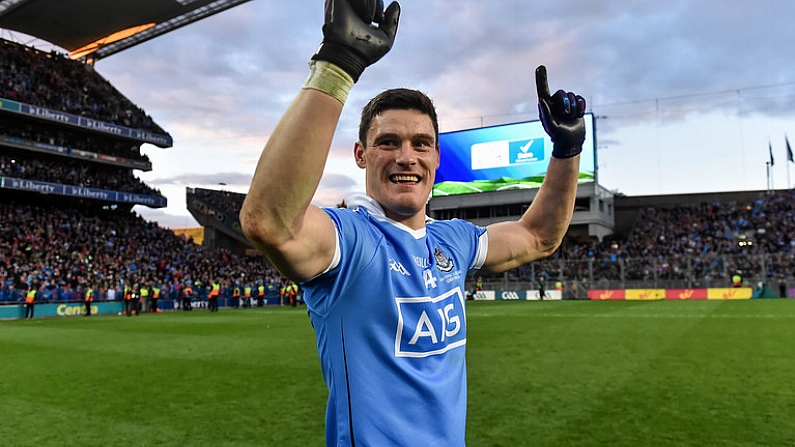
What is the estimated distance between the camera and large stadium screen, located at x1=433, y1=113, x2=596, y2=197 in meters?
43.9

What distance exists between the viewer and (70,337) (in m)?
16.3

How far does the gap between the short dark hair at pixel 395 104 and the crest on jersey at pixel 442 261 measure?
1.61 feet

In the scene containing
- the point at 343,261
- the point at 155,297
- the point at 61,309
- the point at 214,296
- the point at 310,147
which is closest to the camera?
the point at 310,147

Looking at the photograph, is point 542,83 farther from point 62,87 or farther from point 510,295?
point 62,87

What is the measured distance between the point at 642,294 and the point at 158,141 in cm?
3777

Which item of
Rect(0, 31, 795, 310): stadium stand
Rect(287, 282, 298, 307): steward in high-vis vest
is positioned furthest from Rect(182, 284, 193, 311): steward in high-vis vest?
Rect(287, 282, 298, 307): steward in high-vis vest

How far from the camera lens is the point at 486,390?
771 cm

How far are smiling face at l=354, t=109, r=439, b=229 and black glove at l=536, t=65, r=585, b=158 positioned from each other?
913 millimetres

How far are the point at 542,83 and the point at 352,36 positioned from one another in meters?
1.32

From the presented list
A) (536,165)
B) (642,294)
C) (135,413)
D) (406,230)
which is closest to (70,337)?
(135,413)

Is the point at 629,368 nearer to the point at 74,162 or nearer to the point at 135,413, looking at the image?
the point at 135,413

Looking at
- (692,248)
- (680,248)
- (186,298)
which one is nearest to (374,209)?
(186,298)

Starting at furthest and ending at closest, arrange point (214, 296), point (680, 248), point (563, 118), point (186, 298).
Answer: point (680, 248)
point (186, 298)
point (214, 296)
point (563, 118)

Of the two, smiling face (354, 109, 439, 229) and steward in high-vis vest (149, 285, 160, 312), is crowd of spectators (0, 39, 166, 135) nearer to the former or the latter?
Answer: steward in high-vis vest (149, 285, 160, 312)
